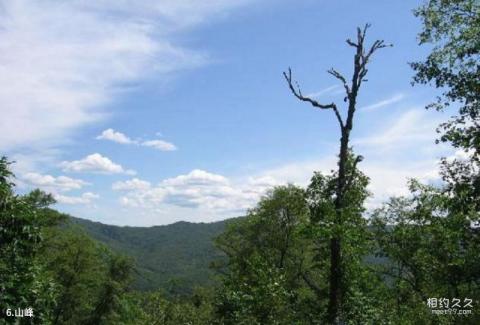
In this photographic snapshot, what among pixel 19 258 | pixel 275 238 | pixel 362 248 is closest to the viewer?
pixel 19 258

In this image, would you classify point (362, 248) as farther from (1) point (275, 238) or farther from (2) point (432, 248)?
(1) point (275, 238)

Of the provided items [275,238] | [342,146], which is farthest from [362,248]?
[275,238]

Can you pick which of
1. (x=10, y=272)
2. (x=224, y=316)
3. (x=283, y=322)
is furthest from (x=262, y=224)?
(x=10, y=272)

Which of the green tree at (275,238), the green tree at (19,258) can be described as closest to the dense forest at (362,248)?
the green tree at (19,258)

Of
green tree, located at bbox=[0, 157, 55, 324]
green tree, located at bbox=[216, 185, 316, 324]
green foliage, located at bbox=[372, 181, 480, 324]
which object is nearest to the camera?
green tree, located at bbox=[0, 157, 55, 324]

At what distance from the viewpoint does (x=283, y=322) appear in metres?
18.7

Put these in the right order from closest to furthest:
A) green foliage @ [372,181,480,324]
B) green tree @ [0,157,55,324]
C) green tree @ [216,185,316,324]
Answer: green tree @ [0,157,55,324], green foliage @ [372,181,480,324], green tree @ [216,185,316,324]

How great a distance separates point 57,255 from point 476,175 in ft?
158

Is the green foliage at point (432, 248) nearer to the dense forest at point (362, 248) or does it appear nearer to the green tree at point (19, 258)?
the dense forest at point (362, 248)

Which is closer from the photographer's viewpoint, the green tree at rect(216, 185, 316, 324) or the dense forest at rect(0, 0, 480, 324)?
the dense forest at rect(0, 0, 480, 324)

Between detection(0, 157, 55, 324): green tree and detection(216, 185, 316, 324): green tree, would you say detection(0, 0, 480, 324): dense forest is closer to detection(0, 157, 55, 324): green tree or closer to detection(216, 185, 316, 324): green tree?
detection(0, 157, 55, 324): green tree

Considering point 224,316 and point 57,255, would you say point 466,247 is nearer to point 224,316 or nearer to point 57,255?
point 224,316

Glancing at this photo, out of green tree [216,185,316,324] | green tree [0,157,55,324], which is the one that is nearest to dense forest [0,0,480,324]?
green tree [0,157,55,324]

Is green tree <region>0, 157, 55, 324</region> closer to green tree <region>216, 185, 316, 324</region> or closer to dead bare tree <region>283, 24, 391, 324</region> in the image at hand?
dead bare tree <region>283, 24, 391, 324</region>
